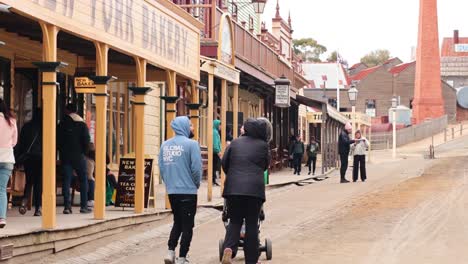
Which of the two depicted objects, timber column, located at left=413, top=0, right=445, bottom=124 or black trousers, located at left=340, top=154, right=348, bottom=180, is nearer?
black trousers, located at left=340, top=154, right=348, bottom=180

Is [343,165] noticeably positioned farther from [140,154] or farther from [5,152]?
[5,152]

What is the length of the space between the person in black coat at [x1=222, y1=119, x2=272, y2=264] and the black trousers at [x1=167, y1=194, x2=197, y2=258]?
77cm

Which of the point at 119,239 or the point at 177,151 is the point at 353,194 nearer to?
the point at 119,239

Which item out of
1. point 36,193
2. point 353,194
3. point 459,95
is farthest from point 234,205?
point 459,95

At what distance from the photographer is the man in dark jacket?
15.7 metres

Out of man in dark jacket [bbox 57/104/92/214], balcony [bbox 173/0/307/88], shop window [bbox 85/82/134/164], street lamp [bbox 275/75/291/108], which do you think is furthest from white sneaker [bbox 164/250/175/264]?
street lamp [bbox 275/75/291/108]

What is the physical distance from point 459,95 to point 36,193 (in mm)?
94866

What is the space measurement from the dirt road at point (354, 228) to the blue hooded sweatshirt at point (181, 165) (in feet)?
3.74

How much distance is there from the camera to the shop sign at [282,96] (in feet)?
97.3

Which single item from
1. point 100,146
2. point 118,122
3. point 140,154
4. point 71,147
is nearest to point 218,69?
point 118,122

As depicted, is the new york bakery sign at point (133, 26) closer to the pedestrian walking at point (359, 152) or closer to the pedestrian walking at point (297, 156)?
the pedestrian walking at point (359, 152)

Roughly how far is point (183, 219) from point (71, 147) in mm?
4278

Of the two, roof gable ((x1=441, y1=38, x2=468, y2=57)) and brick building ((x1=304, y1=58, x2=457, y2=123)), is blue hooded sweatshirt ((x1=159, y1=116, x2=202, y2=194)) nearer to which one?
brick building ((x1=304, y1=58, x2=457, y2=123))

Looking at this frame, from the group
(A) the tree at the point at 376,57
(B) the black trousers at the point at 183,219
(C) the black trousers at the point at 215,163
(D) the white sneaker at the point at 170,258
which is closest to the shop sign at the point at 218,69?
(C) the black trousers at the point at 215,163
